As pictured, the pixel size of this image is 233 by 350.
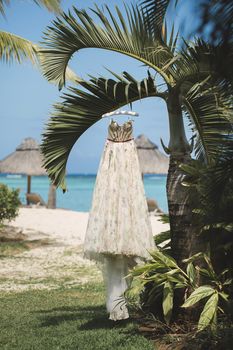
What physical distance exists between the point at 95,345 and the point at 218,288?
117 centimetres

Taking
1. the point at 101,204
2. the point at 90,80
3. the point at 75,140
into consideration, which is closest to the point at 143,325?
the point at 101,204

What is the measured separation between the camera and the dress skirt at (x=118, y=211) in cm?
534

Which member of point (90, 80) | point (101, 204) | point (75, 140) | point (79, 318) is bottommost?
point (79, 318)

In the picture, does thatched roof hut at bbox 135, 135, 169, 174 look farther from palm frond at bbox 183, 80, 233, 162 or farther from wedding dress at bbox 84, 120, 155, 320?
wedding dress at bbox 84, 120, 155, 320

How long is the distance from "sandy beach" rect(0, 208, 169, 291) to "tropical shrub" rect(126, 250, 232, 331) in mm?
3915

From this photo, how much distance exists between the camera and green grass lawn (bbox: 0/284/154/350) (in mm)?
5195

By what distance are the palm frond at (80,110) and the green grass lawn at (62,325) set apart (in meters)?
1.42

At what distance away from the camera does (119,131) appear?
5590 mm

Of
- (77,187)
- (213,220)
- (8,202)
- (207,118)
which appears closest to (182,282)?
(213,220)

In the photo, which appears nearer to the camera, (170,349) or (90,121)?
(170,349)

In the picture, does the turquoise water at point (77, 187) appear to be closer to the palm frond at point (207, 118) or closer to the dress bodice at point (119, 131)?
the palm frond at point (207, 118)

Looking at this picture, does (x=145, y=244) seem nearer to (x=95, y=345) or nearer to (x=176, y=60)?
(x=95, y=345)

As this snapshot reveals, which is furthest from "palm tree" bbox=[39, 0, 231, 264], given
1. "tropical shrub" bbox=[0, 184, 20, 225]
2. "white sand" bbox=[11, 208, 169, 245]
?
"white sand" bbox=[11, 208, 169, 245]

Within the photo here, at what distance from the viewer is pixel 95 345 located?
16.9 ft
